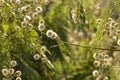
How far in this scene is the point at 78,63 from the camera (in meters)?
4.76

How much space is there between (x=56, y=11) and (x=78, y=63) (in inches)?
22.9

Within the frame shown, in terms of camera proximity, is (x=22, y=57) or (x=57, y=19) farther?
(x=57, y=19)

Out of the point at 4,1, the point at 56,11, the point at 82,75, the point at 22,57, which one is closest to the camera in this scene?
the point at 4,1

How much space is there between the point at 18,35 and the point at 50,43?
84 centimetres

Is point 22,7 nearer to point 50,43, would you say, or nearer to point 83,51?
point 50,43

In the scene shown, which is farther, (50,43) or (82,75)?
(82,75)

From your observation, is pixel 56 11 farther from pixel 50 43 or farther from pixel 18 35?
pixel 18 35

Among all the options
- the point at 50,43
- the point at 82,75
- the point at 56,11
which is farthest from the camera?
the point at 56,11

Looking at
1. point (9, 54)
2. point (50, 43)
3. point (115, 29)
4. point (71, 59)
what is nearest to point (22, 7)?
point (9, 54)

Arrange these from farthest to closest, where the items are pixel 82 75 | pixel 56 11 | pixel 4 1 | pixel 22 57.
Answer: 1. pixel 56 11
2. pixel 82 75
3. pixel 22 57
4. pixel 4 1

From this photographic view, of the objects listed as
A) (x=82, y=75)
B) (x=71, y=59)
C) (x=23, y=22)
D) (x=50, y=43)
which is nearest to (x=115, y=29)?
(x=23, y=22)

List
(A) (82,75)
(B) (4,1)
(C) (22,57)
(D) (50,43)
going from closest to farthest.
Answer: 1. (B) (4,1)
2. (C) (22,57)
3. (D) (50,43)
4. (A) (82,75)

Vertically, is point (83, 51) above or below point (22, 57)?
below

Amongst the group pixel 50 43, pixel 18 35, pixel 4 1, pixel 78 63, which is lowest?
pixel 78 63
